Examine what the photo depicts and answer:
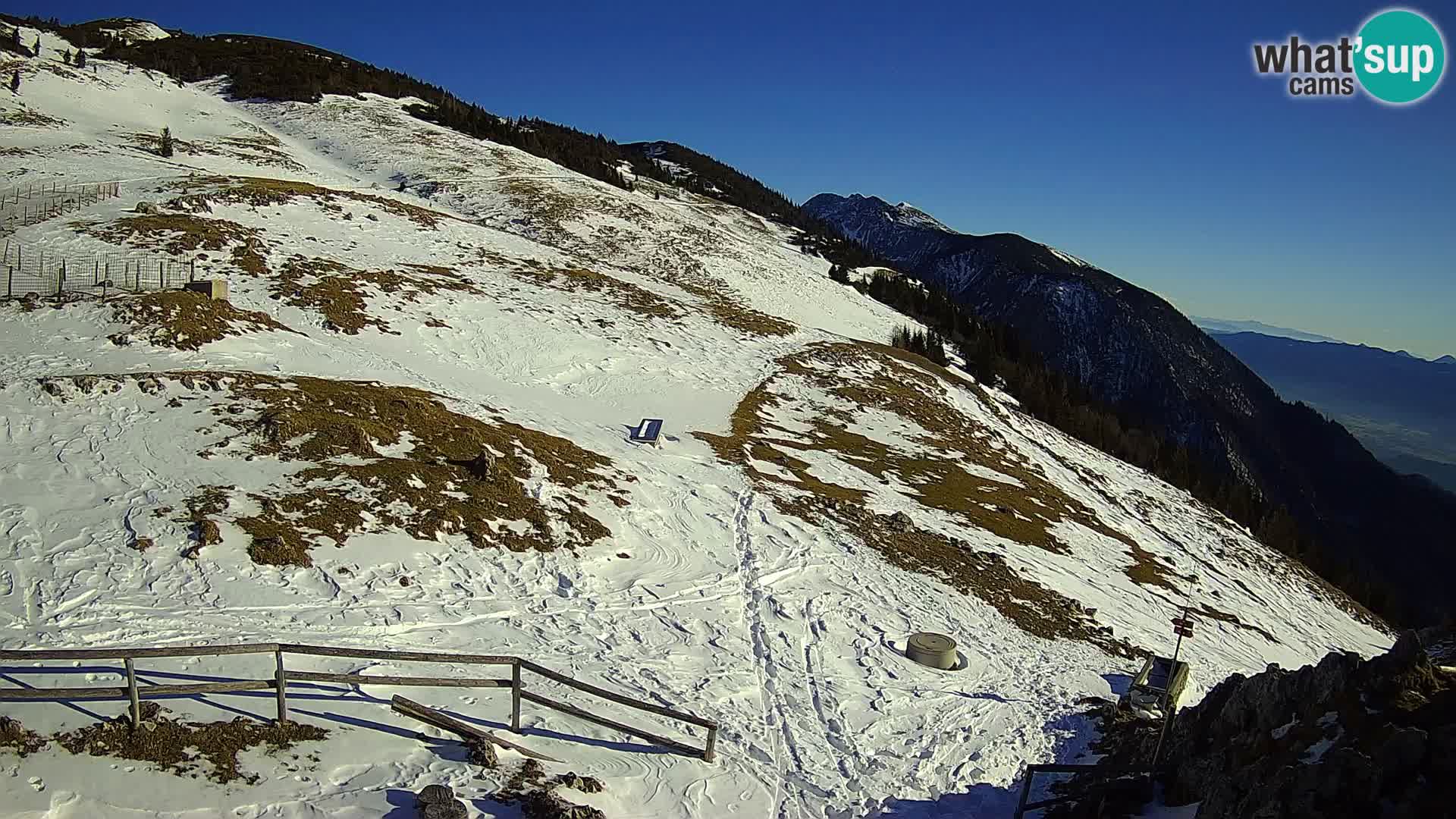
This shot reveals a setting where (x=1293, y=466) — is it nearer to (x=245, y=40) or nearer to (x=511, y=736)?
(x=511, y=736)

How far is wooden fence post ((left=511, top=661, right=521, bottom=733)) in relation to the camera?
989 centimetres

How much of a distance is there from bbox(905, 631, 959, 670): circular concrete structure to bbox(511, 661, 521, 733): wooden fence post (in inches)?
342

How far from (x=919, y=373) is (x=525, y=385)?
2534cm

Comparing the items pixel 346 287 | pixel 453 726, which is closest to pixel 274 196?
pixel 346 287

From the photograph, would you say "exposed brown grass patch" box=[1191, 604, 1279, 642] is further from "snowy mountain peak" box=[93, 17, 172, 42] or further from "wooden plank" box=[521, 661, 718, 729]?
"snowy mountain peak" box=[93, 17, 172, 42]

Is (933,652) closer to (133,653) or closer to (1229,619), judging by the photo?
(133,653)

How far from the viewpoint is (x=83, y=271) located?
81.9 ft

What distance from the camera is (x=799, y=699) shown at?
13.3 m

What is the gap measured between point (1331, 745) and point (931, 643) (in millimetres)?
9056

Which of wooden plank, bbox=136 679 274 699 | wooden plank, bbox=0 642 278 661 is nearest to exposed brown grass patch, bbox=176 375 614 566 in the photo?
wooden plank, bbox=136 679 274 699

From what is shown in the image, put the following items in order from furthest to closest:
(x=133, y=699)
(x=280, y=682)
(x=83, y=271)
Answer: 1. (x=83, y=271)
2. (x=280, y=682)
3. (x=133, y=699)

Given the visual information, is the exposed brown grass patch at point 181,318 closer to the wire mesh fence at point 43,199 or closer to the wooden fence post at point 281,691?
the wire mesh fence at point 43,199

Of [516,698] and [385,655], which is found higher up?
[385,655]

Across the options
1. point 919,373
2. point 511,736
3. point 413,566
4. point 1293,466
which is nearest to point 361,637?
point 413,566
